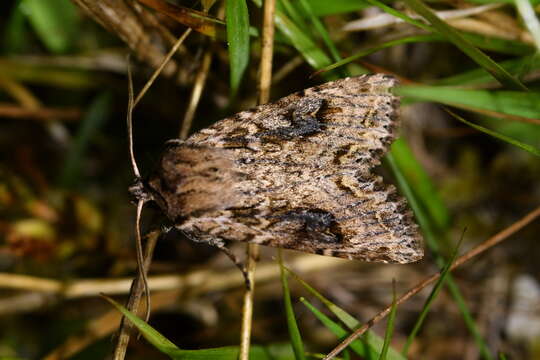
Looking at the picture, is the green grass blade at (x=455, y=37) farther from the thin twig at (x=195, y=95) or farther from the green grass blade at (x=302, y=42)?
the thin twig at (x=195, y=95)

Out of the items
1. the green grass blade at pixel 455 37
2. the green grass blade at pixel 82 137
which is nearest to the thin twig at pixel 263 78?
the green grass blade at pixel 455 37

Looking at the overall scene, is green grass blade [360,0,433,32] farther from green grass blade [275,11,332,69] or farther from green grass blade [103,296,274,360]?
green grass blade [103,296,274,360]

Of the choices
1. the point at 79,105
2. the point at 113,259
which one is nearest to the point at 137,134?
the point at 79,105

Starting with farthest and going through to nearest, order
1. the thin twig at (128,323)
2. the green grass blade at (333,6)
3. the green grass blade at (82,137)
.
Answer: the green grass blade at (82,137) < the green grass blade at (333,6) < the thin twig at (128,323)

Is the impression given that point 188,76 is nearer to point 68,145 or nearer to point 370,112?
point 370,112

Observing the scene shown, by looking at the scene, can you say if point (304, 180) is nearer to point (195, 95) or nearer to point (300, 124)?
point (300, 124)

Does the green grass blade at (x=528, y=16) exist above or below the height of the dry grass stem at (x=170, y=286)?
above
